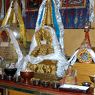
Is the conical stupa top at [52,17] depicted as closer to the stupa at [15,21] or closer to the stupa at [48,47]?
the stupa at [48,47]

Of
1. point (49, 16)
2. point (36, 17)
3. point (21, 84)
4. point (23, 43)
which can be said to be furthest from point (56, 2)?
point (21, 84)

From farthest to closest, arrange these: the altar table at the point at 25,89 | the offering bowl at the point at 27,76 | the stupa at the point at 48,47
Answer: the stupa at the point at 48,47
the offering bowl at the point at 27,76
the altar table at the point at 25,89

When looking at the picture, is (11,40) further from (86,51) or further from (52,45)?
(86,51)

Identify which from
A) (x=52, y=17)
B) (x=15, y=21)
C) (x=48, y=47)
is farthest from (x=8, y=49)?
(x=52, y=17)

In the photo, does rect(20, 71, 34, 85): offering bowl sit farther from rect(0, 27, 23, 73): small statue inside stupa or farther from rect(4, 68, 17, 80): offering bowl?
rect(0, 27, 23, 73): small statue inside stupa

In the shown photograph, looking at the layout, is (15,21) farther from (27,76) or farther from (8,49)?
(27,76)

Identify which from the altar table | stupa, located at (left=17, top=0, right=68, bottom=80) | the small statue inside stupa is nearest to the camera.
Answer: the altar table

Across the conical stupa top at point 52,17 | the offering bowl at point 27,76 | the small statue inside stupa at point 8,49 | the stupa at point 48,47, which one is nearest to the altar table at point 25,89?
the offering bowl at point 27,76

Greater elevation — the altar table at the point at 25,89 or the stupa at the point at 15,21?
the stupa at the point at 15,21

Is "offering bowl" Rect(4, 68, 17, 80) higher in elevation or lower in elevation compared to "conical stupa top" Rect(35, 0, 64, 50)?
lower

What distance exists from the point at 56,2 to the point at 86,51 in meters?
0.83

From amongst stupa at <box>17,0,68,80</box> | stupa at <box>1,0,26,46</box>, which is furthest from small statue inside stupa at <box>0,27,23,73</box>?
stupa at <box>17,0,68,80</box>

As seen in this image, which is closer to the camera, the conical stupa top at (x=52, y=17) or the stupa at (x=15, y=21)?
the conical stupa top at (x=52, y=17)

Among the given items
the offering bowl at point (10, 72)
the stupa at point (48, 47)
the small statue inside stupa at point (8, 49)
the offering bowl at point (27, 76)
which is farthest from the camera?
the small statue inside stupa at point (8, 49)
